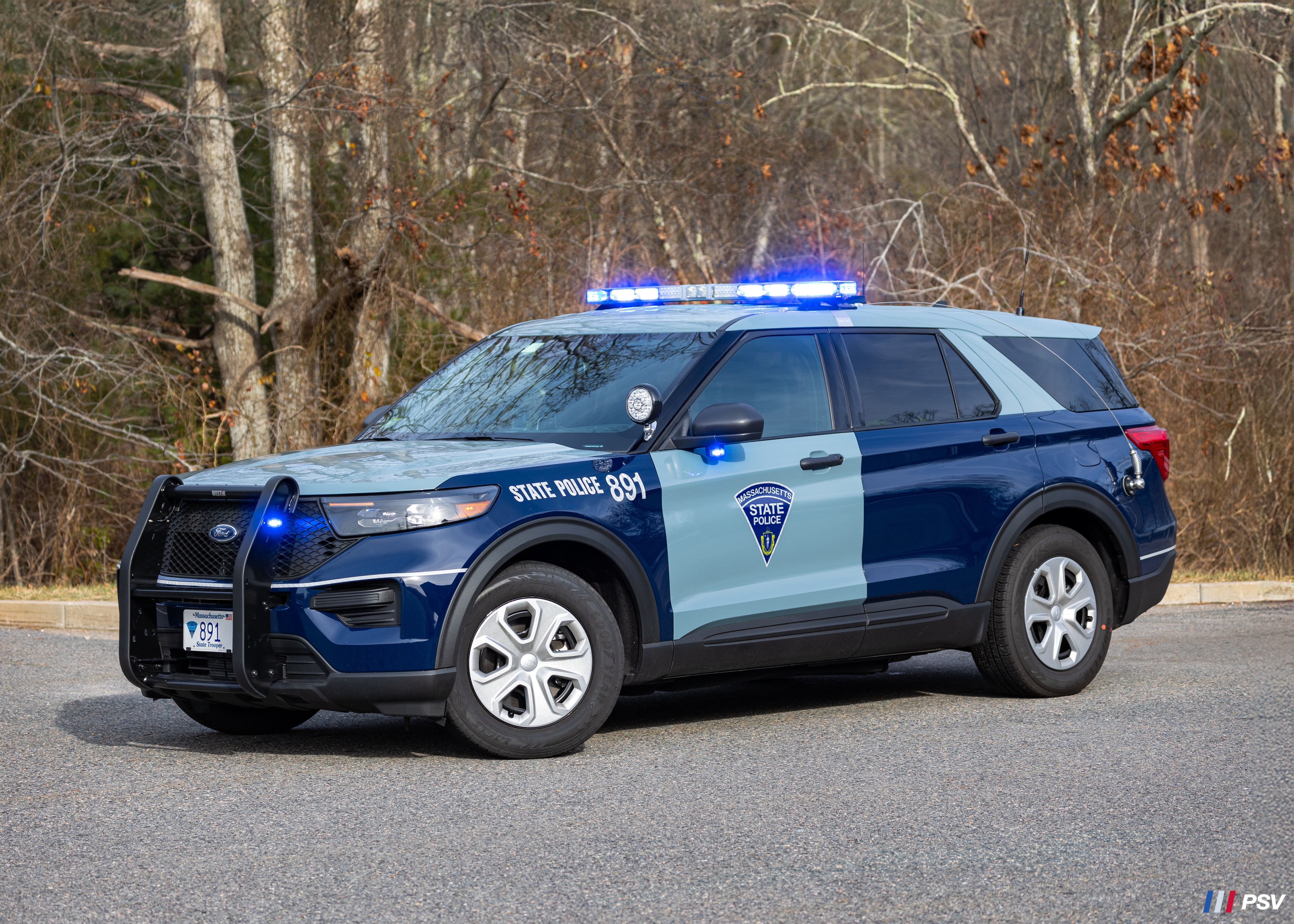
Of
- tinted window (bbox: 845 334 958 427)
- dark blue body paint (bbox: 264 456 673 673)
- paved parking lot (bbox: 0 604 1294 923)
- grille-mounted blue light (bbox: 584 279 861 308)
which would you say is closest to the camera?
paved parking lot (bbox: 0 604 1294 923)

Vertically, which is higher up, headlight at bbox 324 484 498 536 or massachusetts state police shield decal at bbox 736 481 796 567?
headlight at bbox 324 484 498 536

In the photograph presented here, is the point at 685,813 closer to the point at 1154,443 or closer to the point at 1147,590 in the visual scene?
the point at 1147,590

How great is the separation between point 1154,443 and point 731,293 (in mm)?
2499

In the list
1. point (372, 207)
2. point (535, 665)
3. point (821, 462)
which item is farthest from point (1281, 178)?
point (535, 665)

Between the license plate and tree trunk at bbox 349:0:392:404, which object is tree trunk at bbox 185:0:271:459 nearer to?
tree trunk at bbox 349:0:392:404

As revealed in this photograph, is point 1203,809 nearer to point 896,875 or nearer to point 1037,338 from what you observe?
point 896,875

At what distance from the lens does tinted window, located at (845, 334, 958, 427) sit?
25.1ft

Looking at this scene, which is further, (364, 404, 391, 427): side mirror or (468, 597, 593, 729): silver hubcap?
(364, 404, 391, 427): side mirror

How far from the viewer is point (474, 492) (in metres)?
6.32

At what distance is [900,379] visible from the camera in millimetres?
7812

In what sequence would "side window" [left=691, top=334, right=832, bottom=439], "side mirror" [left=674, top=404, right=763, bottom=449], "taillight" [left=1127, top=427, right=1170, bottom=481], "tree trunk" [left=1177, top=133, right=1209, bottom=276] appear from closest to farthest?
"side mirror" [left=674, top=404, right=763, bottom=449]
"side window" [left=691, top=334, right=832, bottom=439]
"taillight" [left=1127, top=427, right=1170, bottom=481]
"tree trunk" [left=1177, top=133, right=1209, bottom=276]

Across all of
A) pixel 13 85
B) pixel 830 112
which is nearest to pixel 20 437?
pixel 13 85

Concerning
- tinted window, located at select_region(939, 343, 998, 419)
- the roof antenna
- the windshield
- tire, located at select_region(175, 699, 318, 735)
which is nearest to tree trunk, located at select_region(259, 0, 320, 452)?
the roof antenna

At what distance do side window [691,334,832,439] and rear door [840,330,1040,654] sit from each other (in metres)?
0.21
